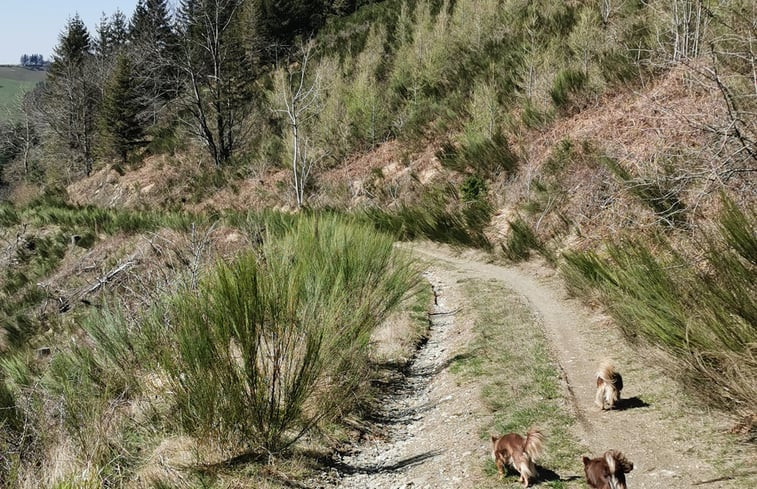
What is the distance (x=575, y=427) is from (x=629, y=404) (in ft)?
1.83

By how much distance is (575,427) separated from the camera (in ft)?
12.4

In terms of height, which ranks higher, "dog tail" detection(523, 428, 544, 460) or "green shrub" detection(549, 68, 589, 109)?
"green shrub" detection(549, 68, 589, 109)

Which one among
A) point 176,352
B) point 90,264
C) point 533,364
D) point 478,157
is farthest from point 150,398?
point 478,157

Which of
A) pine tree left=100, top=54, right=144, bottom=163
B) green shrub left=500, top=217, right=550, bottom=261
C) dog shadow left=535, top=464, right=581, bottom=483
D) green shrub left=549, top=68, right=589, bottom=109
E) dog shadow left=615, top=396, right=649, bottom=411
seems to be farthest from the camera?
pine tree left=100, top=54, right=144, bottom=163

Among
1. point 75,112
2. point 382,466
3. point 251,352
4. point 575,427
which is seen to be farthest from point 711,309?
point 75,112

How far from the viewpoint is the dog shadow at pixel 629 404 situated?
3928 mm

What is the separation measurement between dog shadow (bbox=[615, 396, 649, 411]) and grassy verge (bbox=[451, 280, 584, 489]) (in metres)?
0.39

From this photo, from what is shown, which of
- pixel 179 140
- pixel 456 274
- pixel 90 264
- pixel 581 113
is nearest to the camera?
pixel 456 274

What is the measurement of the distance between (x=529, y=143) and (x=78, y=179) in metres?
34.3

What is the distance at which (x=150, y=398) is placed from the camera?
12.4 ft

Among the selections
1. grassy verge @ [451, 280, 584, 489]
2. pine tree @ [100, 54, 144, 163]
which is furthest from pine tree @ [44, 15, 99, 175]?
grassy verge @ [451, 280, 584, 489]

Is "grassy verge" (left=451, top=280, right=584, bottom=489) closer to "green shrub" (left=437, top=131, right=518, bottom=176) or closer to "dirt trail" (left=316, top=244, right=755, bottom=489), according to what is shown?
"dirt trail" (left=316, top=244, right=755, bottom=489)

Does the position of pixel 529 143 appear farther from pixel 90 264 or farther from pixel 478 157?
pixel 90 264

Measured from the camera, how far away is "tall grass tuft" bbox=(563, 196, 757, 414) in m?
2.99
